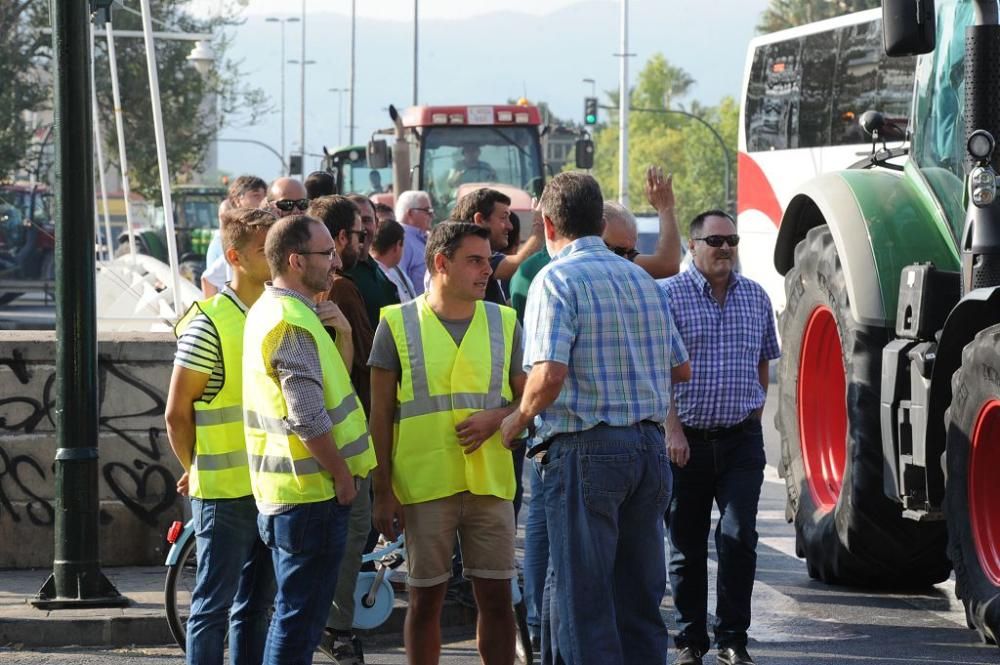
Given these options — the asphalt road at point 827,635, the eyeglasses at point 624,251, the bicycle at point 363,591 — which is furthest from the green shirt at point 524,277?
the asphalt road at point 827,635

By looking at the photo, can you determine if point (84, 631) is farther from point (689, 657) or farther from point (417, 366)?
point (689, 657)

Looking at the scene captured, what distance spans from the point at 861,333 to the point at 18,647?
387cm

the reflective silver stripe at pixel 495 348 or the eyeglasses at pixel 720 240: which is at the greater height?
the eyeglasses at pixel 720 240

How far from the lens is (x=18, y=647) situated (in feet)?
23.6

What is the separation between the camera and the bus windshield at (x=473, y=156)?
23656 mm

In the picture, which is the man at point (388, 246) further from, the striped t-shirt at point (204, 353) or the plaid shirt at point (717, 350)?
the striped t-shirt at point (204, 353)

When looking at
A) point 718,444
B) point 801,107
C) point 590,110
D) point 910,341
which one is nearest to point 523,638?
point 718,444

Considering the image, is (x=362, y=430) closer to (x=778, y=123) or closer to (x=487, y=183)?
(x=778, y=123)

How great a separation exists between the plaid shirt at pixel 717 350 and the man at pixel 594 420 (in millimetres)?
1243

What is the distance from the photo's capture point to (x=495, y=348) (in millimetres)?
5926

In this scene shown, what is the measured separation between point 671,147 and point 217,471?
91.2 meters

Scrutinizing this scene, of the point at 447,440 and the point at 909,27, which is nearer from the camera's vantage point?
the point at 447,440

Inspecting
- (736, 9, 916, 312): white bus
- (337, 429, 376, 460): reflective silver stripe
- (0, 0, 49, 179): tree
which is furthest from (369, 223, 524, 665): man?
(0, 0, 49, 179): tree

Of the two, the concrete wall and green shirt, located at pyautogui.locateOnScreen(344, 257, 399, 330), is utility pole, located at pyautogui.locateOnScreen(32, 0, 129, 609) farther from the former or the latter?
green shirt, located at pyautogui.locateOnScreen(344, 257, 399, 330)
